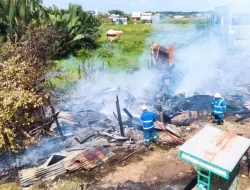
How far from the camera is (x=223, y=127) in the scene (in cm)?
1056

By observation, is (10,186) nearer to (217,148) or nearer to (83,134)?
(83,134)


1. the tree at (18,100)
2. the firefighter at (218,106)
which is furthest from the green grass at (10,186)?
the firefighter at (218,106)

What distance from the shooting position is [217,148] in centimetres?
555

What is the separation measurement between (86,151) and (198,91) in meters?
7.68

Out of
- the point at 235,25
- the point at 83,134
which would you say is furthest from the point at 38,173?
the point at 235,25

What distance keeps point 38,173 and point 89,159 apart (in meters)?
1.44

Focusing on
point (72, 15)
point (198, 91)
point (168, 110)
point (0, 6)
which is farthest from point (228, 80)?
point (0, 6)

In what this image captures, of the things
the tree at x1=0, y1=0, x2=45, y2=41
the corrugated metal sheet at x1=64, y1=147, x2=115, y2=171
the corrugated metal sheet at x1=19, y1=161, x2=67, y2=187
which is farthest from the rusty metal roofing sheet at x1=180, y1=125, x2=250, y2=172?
the tree at x1=0, y1=0, x2=45, y2=41

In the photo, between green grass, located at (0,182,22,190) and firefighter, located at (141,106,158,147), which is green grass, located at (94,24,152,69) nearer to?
firefighter, located at (141,106,158,147)

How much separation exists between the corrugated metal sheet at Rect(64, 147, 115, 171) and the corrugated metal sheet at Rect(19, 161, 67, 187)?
22cm

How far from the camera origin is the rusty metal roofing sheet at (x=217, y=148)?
521 cm

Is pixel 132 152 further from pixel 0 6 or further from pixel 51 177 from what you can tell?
pixel 0 6

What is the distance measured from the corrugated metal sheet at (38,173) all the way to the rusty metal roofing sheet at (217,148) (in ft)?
12.8

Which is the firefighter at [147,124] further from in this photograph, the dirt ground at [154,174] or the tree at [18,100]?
the tree at [18,100]
